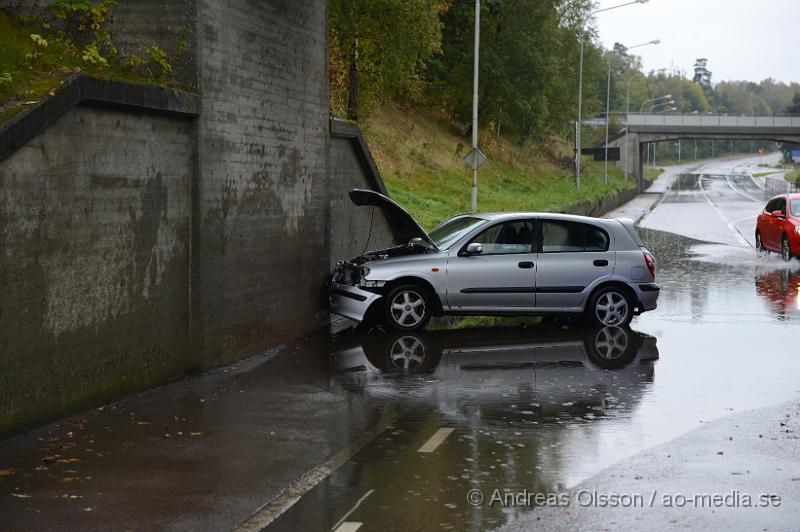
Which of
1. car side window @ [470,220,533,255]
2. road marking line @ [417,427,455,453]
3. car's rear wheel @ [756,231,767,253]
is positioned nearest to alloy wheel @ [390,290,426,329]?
car side window @ [470,220,533,255]

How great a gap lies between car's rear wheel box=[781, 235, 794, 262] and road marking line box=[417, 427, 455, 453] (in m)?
19.4

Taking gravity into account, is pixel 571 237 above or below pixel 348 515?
above

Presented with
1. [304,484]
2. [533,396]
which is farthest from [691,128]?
[304,484]

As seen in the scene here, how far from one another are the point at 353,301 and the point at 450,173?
Result: 40.5m

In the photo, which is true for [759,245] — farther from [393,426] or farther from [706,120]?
[706,120]

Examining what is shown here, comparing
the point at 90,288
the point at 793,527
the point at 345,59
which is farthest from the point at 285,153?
the point at 345,59

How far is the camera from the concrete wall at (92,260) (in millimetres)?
8492

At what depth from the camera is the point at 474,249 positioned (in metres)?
14.7

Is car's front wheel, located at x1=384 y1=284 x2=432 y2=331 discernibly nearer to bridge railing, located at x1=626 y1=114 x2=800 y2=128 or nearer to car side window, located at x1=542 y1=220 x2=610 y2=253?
car side window, located at x1=542 y1=220 x2=610 y2=253

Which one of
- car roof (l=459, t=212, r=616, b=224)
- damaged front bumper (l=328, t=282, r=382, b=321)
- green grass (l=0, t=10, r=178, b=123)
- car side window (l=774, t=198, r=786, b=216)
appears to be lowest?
damaged front bumper (l=328, t=282, r=382, b=321)

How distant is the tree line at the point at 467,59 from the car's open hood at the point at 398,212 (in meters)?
15.5

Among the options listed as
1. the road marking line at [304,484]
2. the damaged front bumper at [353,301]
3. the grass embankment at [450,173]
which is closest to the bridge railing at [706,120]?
the grass embankment at [450,173]

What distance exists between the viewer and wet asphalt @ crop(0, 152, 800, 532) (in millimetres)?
6660

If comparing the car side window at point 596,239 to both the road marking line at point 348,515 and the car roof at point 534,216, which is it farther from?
the road marking line at point 348,515
